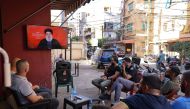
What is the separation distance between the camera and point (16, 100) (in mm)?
3916

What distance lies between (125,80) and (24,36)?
2.84 metres

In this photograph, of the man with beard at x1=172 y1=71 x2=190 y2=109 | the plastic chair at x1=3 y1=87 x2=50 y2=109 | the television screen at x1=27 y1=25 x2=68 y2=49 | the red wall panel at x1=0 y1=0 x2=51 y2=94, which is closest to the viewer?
the man with beard at x1=172 y1=71 x2=190 y2=109

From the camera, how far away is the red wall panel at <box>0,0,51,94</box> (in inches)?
235

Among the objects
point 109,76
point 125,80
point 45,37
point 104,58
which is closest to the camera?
point 125,80

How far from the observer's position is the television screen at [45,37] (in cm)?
625

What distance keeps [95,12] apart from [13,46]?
1670 inches

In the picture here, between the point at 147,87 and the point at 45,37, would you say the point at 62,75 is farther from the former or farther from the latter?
the point at 147,87

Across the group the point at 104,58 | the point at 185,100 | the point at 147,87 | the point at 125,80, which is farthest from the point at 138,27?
the point at 147,87

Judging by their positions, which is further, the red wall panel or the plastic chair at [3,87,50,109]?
the red wall panel

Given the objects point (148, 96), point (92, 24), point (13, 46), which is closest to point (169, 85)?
point (148, 96)

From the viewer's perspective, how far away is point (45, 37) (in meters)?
6.51

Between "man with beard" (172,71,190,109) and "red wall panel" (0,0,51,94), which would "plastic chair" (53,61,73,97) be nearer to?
"red wall panel" (0,0,51,94)

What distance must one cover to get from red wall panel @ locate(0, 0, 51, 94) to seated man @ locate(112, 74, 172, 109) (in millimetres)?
4430

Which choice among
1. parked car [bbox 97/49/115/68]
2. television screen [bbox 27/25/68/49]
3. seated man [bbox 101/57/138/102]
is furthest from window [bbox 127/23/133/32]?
seated man [bbox 101/57/138/102]
